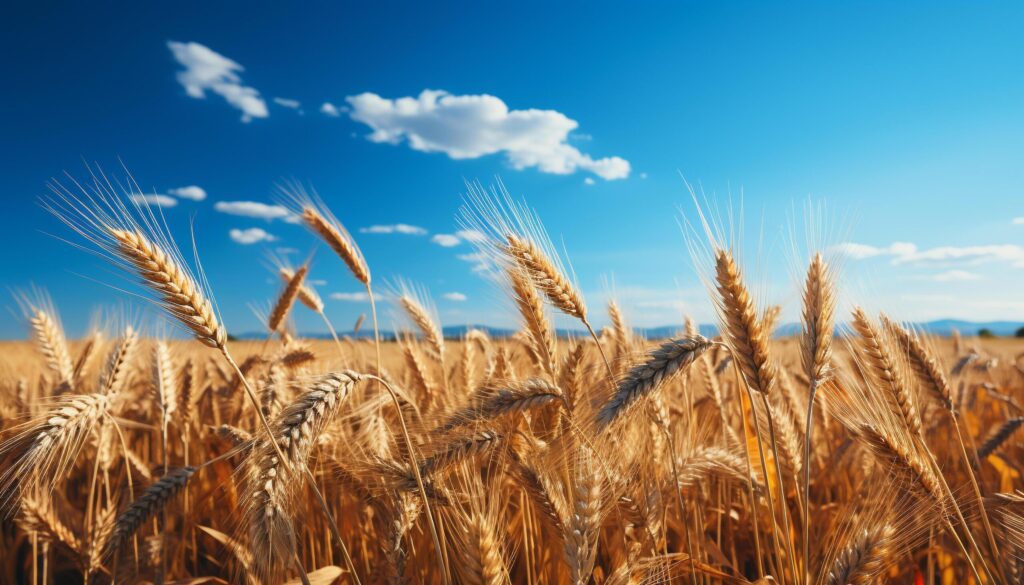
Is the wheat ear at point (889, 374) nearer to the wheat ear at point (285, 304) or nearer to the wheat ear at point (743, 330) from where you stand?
the wheat ear at point (743, 330)

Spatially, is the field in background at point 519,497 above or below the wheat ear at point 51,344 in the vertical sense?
below

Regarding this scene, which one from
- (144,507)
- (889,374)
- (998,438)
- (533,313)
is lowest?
(998,438)

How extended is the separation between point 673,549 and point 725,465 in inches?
31.6

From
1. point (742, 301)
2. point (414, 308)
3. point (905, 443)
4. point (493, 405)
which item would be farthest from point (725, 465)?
point (414, 308)

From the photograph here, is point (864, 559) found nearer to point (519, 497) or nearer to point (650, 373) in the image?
point (650, 373)

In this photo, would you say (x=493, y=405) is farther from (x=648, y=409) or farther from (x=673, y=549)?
(x=673, y=549)

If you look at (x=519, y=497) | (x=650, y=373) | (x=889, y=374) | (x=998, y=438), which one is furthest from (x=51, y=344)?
(x=998, y=438)

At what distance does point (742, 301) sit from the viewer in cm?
165

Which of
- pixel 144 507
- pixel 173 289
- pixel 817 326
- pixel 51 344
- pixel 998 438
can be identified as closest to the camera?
pixel 173 289

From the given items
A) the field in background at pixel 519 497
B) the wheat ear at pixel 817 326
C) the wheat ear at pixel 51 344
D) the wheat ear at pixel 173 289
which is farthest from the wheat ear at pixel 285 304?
the wheat ear at pixel 817 326

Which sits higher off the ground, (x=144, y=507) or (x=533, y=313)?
(x=533, y=313)

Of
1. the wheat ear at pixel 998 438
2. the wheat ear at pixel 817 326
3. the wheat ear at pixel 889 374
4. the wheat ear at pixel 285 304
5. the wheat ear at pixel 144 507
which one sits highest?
the wheat ear at pixel 285 304

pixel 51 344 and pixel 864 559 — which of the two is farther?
pixel 51 344

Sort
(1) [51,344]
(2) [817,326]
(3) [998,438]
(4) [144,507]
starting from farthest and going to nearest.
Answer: (1) [51,344] < (3) [998,438] < (4) [144,507] < (2) [817,326]
